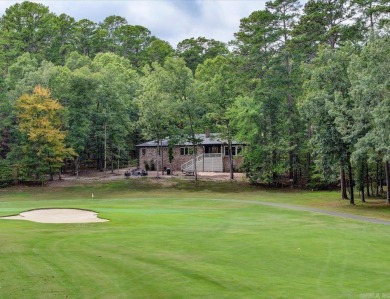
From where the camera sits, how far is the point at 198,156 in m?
67.7

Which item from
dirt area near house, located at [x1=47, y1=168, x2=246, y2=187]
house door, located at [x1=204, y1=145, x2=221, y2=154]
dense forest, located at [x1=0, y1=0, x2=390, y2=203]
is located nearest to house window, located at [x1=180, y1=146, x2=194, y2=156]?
house door, located at [x1=204, y1=145, x2=221, y2=154]

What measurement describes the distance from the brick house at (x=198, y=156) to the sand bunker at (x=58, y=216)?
31.7m

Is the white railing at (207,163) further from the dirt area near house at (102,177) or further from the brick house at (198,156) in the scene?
the dirt area near house at (102,177)

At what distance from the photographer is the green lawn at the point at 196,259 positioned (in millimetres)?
10656

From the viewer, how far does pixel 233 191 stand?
52156 millimetres

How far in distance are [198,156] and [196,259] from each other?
53.6 m

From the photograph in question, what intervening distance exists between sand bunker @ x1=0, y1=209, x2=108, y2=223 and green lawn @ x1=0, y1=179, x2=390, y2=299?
3058 mm

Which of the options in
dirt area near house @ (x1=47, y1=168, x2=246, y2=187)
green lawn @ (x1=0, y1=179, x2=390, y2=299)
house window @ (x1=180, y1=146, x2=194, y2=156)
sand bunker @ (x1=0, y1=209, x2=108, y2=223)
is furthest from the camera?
house window @ (x1=180, y1=146, x2=194, y2=156)

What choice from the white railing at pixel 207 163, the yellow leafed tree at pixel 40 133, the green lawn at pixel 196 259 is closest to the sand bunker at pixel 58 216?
the green lawn at pixel 196 259

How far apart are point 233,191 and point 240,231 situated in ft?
102

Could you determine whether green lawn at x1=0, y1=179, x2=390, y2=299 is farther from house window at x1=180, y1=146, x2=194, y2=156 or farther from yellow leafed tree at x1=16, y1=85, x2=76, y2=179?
house window at x1=180, y1=146, x2=194, y2=156

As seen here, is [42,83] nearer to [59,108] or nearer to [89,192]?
[59,108]

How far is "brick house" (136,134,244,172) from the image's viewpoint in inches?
2596

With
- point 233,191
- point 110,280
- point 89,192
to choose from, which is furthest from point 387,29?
point 89,192
